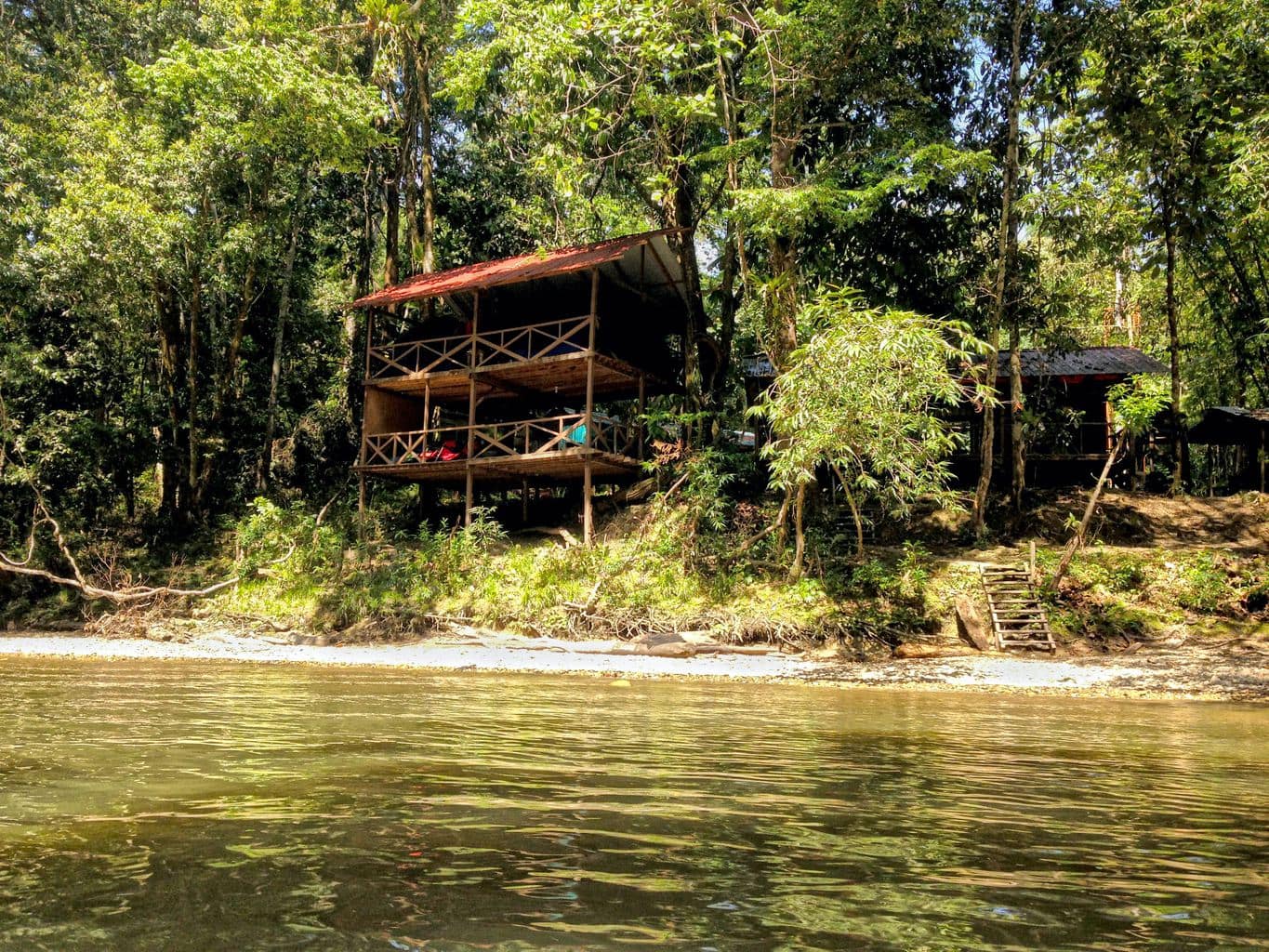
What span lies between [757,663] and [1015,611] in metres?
4.47

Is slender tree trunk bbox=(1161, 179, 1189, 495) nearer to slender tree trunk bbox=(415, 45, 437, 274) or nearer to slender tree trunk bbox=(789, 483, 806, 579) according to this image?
slender tree trunk bbox=(789, 483, 806, 579)

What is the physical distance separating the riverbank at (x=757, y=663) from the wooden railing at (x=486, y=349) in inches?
264

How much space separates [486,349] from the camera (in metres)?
19.5

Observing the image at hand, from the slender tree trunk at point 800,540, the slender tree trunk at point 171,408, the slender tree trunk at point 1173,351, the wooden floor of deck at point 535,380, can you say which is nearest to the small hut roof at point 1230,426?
the slender tree trunk at point 1173,351

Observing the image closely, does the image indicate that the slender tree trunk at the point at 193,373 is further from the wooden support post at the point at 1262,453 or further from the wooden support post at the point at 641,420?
the wooden support post at the point at 1262,453

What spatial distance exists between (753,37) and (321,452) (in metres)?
15.8

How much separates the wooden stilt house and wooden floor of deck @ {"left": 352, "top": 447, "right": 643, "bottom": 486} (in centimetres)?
4

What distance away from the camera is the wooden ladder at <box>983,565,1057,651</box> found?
496 inches

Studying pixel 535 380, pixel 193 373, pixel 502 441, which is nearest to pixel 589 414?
pixel 535 380

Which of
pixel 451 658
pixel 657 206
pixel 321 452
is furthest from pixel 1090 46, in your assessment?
pixel 321 452

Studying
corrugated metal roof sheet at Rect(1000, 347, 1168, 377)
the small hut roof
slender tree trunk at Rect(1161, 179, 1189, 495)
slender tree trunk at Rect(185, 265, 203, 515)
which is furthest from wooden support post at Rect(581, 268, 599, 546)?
the small hut roof

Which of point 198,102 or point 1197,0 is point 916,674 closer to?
point 1197,0

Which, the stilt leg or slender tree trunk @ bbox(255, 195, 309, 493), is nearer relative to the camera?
the stilt leg

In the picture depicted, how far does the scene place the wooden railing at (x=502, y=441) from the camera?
1772 cm
